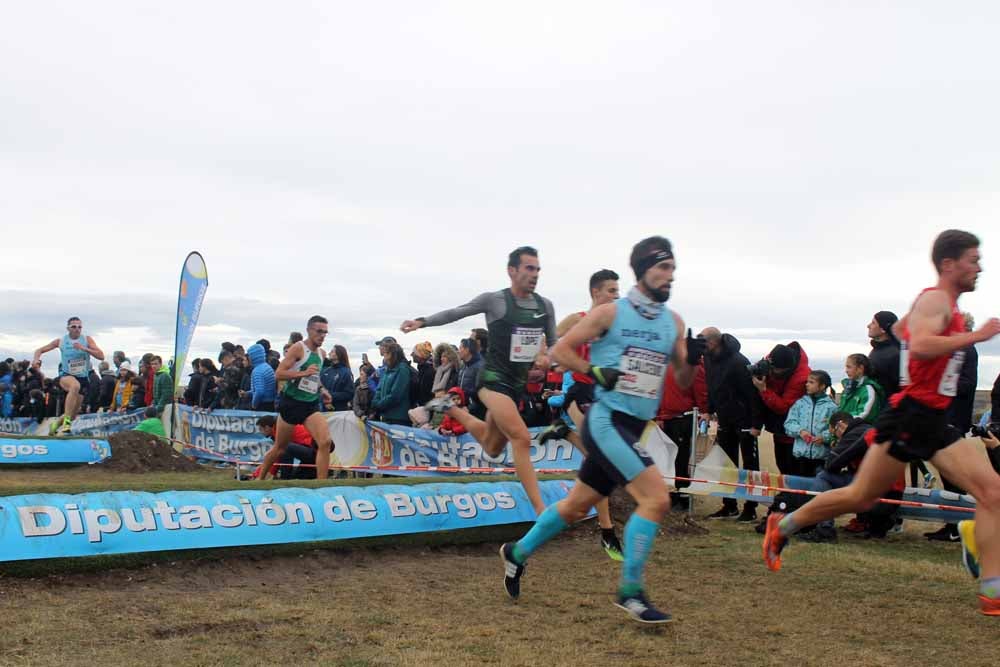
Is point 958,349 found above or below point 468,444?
above

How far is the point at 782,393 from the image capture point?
32.9 ft

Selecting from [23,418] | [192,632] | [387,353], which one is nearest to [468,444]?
[387,353]

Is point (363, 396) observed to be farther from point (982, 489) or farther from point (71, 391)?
point (982, 489)

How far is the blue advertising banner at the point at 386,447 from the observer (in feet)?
41.4

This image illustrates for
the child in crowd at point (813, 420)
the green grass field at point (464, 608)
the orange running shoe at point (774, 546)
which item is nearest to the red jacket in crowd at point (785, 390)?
the child in crowd at point (813, 420)

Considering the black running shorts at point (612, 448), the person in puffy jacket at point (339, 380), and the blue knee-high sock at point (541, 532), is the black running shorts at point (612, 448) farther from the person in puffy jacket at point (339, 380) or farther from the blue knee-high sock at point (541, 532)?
the person in puffy jacket at point (339, 380)

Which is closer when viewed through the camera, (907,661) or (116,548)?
(907,661)

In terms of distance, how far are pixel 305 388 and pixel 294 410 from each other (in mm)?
303

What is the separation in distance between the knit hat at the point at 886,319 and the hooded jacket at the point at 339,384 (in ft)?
30.8

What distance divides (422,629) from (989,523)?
9.97 feet

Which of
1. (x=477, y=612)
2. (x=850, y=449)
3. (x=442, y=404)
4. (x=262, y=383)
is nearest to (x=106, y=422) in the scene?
(x=262, y=383)

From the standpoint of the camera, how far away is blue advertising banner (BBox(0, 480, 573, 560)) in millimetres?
5934

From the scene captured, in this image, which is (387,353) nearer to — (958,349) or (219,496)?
(219,496)

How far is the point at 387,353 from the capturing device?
14.1 metres
